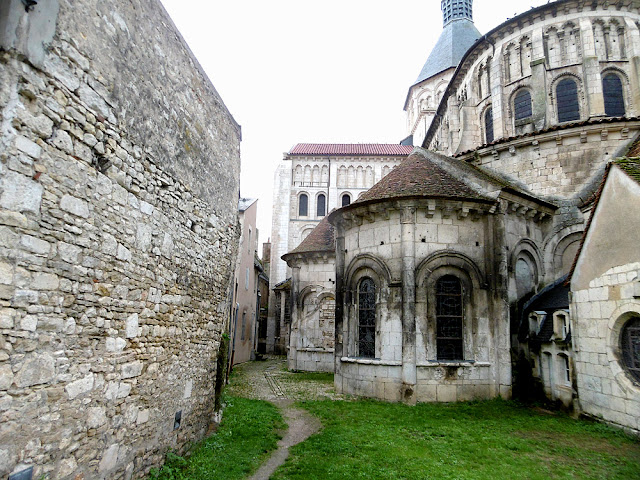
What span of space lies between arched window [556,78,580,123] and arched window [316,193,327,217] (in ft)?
93.7

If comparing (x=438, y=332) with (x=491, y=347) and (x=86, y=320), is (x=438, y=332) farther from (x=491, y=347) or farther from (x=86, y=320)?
(x=86, y=320)

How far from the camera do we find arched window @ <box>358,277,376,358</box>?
45.8 ft

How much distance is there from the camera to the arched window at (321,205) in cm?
4447

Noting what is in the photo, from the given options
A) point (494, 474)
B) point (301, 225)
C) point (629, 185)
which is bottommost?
point (494, 474)

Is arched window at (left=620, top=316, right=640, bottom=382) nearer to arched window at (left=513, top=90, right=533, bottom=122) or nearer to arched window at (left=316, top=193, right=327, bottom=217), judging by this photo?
arched window at (left=513, top=90, right=533, bottom=122)

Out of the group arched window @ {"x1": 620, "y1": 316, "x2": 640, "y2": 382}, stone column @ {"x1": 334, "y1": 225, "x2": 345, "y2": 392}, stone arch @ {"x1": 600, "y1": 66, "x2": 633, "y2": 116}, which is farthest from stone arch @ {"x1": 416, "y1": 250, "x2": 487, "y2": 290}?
stone arch @ {"x1": 600, "y1": 66, "x2": 633, "y2": 116}

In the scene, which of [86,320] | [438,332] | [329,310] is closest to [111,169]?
[86,320]

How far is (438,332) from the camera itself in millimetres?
13117

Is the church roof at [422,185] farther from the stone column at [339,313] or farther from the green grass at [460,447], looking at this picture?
the green grass at [460,447]

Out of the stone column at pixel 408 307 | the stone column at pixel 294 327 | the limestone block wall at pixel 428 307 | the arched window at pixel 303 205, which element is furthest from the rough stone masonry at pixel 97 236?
the arched window at pixel 303 205

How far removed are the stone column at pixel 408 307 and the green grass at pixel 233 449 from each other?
3.89 meters

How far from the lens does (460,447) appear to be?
845 cm

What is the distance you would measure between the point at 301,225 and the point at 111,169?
129ft

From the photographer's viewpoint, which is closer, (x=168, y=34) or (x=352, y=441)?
(x=168, y=34)
